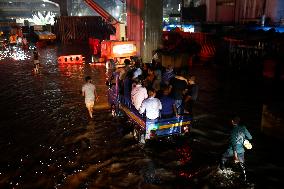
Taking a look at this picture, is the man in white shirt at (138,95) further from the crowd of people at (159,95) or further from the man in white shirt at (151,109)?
the man in white shirt at (151,109)

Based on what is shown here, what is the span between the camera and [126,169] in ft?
25.8

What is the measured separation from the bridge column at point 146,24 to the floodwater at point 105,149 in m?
7.91

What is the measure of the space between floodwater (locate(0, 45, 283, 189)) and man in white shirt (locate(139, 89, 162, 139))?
820mm

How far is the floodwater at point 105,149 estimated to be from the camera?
24.2 ft

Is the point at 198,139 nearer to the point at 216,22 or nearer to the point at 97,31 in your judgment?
the point at 216,22

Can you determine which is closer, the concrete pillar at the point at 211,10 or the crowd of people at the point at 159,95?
the crowd of people at the point at 159,95

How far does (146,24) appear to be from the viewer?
69.6ft

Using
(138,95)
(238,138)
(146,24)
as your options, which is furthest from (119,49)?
(238,138)

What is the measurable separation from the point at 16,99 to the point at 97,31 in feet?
114

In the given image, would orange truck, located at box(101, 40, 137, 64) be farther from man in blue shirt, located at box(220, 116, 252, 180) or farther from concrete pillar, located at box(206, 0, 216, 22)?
concrete pillar, located at box(206, 0, 216, 22)

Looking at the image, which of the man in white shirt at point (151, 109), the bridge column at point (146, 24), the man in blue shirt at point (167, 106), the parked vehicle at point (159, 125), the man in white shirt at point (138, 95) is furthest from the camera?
the bridge column at point (146, 24)

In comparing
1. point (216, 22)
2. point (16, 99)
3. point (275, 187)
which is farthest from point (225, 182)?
point (216, 22)

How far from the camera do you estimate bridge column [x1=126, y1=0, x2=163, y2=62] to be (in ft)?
68.8

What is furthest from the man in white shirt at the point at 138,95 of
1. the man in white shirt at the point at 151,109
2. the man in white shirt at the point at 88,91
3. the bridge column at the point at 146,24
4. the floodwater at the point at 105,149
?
the bridge column at the point at 146,24
